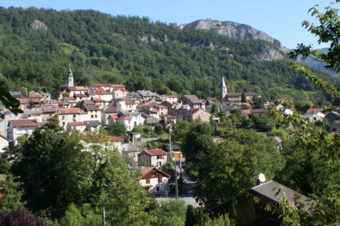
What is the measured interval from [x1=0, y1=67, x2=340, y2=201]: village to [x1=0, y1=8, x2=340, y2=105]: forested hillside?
13606 millimetres

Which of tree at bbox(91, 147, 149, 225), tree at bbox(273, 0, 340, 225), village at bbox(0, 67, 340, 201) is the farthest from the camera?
village at bbox(0, 67, 340, 201)

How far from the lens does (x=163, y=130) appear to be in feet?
161

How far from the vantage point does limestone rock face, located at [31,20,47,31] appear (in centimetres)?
14188

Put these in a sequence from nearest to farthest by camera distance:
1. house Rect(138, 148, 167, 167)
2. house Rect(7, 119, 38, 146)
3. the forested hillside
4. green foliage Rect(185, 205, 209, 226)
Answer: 1. green foliage Rect(185, 205, 209, 226)
2. house Rect(138, 148, 167, 167)
3. house Rect(7, 119, 38, 146)
4. the forested hillside

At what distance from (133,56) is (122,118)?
92528 millimetres

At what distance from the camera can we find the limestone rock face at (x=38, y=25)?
141875 millimetres

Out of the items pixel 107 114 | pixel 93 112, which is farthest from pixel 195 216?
pixel 107 114

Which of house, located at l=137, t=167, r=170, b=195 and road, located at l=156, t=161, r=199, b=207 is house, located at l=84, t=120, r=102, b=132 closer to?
road, located at l=156, t=161, r=199, b=207

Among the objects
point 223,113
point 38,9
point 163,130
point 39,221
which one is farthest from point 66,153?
point 38,9

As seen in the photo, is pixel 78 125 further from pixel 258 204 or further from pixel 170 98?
pixel 258 204

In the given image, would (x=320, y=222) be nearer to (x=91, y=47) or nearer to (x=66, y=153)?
(x=66, y=153)

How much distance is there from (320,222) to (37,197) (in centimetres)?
1752

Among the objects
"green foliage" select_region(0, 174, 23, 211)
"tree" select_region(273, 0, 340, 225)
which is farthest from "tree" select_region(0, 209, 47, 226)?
"tree" select_region(273, 0, 340, 225)

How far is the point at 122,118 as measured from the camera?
45.7m
